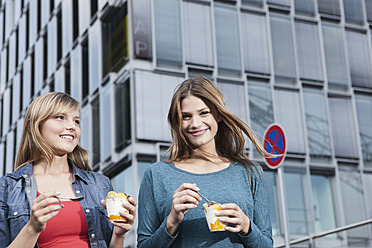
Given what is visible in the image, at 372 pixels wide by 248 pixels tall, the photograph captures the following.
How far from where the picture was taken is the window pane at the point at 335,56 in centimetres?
1697

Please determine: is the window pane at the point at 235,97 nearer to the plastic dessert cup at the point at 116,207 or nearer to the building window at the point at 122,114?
the building window at the point at 122,114

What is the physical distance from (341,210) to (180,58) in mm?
5602

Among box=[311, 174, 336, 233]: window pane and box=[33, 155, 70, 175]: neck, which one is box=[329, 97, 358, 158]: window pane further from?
box=[33, 155, 70, 175]: neck

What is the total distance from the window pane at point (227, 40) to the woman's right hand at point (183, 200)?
12126mm

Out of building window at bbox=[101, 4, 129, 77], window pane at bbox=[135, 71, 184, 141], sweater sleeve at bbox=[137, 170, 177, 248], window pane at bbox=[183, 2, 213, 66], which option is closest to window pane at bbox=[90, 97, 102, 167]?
building window at bbox=[101, 4, 129, 77]

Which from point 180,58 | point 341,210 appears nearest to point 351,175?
point 341,210

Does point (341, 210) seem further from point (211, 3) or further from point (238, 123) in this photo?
point (238, 123)

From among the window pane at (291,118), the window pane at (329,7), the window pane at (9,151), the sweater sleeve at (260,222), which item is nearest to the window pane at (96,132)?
the window pane at (291,118)

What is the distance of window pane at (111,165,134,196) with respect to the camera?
1371 centimetres

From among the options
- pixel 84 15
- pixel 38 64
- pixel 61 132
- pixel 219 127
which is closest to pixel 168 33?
pixel 84 15

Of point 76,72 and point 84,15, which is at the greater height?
point 84,15

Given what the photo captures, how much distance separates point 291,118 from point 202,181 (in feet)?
41.6

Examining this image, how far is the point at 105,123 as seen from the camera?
1541cm

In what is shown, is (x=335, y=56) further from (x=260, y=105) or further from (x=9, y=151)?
(x=9, y=151)
